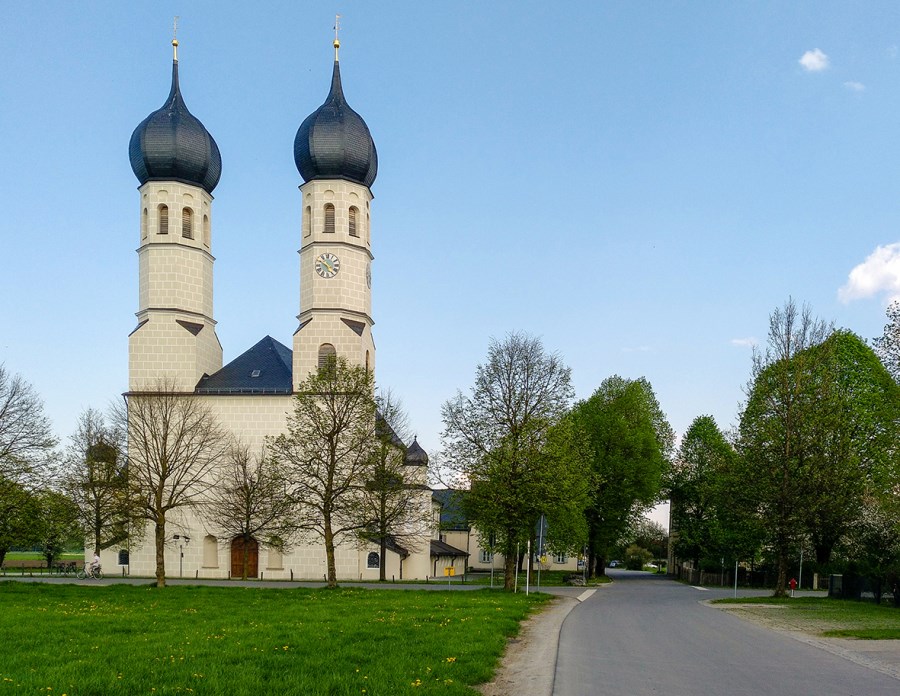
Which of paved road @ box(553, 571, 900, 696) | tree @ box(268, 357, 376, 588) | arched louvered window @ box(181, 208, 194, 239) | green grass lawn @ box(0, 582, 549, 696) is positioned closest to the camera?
green grass lawn @ box(0, 582, 549, 696)

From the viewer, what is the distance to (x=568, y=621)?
64.7ft

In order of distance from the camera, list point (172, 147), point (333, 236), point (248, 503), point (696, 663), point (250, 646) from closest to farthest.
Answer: point (250, 646), point (696, 663), point (248, 503), point (172, 147), point (333, 236)

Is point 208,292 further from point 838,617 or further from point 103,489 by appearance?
point 838,617

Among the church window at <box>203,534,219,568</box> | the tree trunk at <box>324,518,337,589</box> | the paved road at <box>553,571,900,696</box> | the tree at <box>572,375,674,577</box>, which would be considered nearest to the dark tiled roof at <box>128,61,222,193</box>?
the church window at <box>203,534,219,568</box>

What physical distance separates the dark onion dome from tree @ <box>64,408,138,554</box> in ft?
56.6

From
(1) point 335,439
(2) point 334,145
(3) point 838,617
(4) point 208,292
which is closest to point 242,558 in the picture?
(4) point 208,292

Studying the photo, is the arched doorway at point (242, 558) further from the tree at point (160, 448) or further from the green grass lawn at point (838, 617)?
the green grass lawn at point (838, 617)

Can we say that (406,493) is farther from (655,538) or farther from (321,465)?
(655,538)

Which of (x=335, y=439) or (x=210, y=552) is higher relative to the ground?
(x=335, y=439)

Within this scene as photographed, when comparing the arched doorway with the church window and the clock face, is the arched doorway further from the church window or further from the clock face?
the clock face

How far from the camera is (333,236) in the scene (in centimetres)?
4741

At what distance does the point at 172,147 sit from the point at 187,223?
406 cm

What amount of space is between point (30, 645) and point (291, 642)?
3751mm

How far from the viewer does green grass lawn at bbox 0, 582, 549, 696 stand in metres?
9.65
